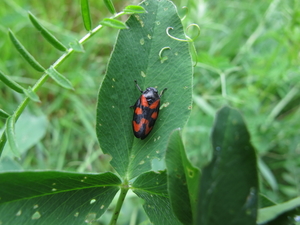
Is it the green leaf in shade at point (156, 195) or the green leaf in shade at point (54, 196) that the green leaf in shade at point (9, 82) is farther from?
the green leaf in shade at point (156, 195)

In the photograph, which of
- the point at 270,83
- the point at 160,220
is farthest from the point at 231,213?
the point at 270,83

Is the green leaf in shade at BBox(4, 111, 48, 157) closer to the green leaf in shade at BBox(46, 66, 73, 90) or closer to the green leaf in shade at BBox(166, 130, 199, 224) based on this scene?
the green leaf in shade at BBox(46, 66, 73, 90)

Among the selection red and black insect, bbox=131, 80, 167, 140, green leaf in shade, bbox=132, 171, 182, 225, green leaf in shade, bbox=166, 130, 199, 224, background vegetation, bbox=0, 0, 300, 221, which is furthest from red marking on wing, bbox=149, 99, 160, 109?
background vegetation, bbox=0, 0, 300, 221

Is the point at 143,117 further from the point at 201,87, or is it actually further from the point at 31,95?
the point at 201,87

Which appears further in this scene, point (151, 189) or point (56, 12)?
point (56, 12)

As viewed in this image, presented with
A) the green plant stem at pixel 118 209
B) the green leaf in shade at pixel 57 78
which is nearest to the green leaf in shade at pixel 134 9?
the green leaf in shade at pixel 57 78

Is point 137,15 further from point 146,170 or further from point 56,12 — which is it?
point 56,12
